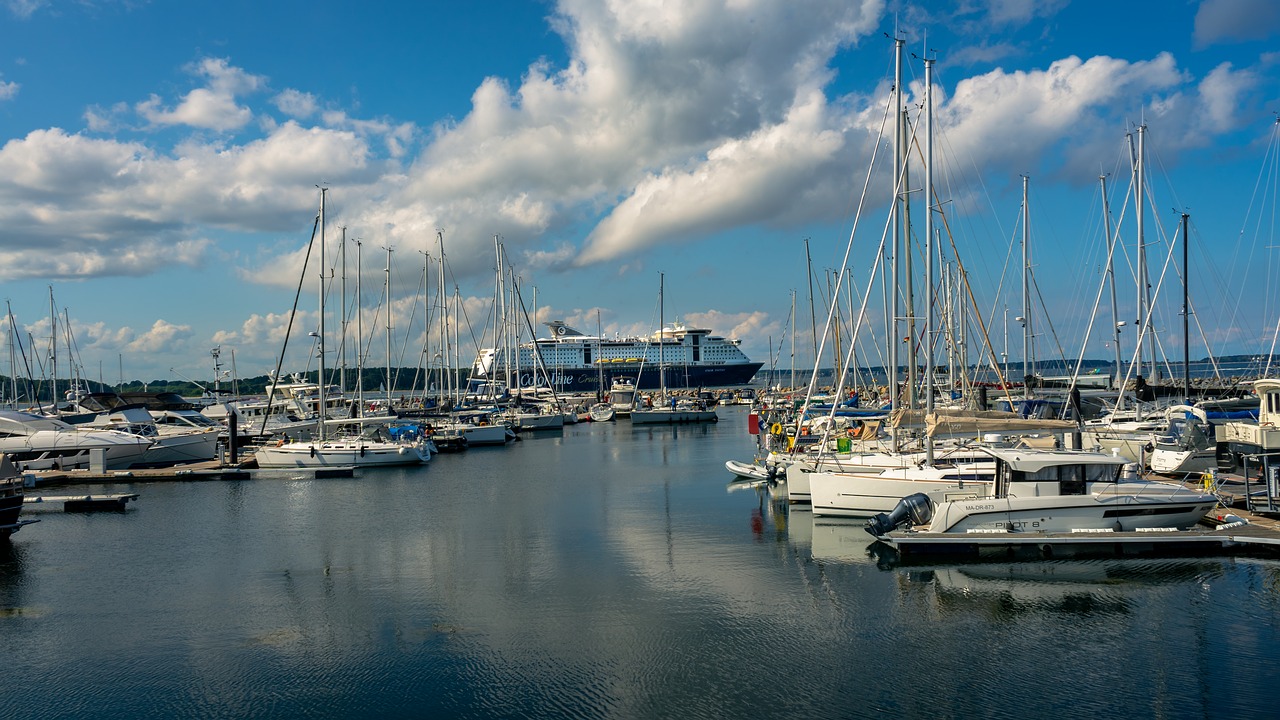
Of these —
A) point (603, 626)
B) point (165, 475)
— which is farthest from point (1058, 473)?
point (165, 475)

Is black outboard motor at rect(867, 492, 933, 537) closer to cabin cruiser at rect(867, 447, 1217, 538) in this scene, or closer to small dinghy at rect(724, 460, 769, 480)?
cabin cruiser at rect(867, 447, 1217, 538)

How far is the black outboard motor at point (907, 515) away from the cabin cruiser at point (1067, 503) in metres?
0.35

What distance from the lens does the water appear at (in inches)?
471

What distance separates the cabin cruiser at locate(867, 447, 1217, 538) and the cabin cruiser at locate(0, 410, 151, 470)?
116 ft

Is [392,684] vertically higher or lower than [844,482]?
lower

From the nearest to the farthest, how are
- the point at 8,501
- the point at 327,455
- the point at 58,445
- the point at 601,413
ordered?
the point at 8,501
the point at 58,445
the point at 327,455
the point at 601,413

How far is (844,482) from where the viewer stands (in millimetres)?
22609

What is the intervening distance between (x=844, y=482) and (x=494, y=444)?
1325 inches

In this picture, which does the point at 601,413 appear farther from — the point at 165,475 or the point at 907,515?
the point at 907,515

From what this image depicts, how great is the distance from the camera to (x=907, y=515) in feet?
65.6

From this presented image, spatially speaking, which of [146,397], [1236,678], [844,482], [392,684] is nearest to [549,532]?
[844,482]

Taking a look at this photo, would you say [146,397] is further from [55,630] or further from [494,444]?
[55,630]

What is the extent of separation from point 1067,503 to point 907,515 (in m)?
3.32

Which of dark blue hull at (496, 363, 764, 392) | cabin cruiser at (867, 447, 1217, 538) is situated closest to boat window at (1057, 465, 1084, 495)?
cabin cruiser at (867, 447, 1217, 538)
